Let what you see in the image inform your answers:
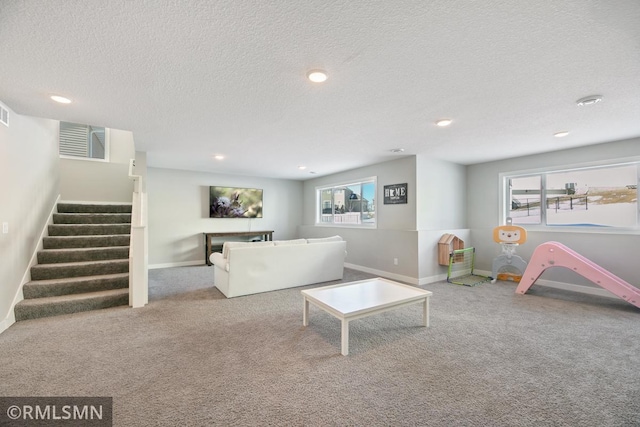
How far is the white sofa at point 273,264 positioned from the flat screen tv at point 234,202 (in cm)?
279

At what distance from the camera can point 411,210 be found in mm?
4973

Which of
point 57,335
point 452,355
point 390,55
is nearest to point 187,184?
point 57,335

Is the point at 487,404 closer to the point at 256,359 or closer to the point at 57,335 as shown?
the point at 256,359

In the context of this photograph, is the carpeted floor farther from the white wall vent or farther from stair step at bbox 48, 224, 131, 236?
the white wall vent

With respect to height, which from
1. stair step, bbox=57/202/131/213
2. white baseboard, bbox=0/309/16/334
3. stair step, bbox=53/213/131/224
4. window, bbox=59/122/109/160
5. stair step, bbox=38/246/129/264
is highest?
window, bbox=59/122/109/160

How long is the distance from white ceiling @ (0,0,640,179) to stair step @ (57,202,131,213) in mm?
2284

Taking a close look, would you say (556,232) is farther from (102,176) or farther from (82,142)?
(82,142)

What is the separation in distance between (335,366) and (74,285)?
3.57 m

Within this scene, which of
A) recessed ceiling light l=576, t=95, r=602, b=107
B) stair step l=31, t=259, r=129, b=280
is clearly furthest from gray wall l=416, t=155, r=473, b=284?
stair step l=31, t=259, r=129, b=280

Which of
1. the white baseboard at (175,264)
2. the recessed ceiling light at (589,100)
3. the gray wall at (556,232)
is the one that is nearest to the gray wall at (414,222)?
the gray wall at (556,232)

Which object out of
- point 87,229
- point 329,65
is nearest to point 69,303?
point 87,229

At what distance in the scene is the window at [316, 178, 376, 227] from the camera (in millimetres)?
6199

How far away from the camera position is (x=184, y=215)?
655cm

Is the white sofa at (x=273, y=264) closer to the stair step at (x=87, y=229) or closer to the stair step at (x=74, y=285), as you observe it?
the stair step at (x=74, y=285)
